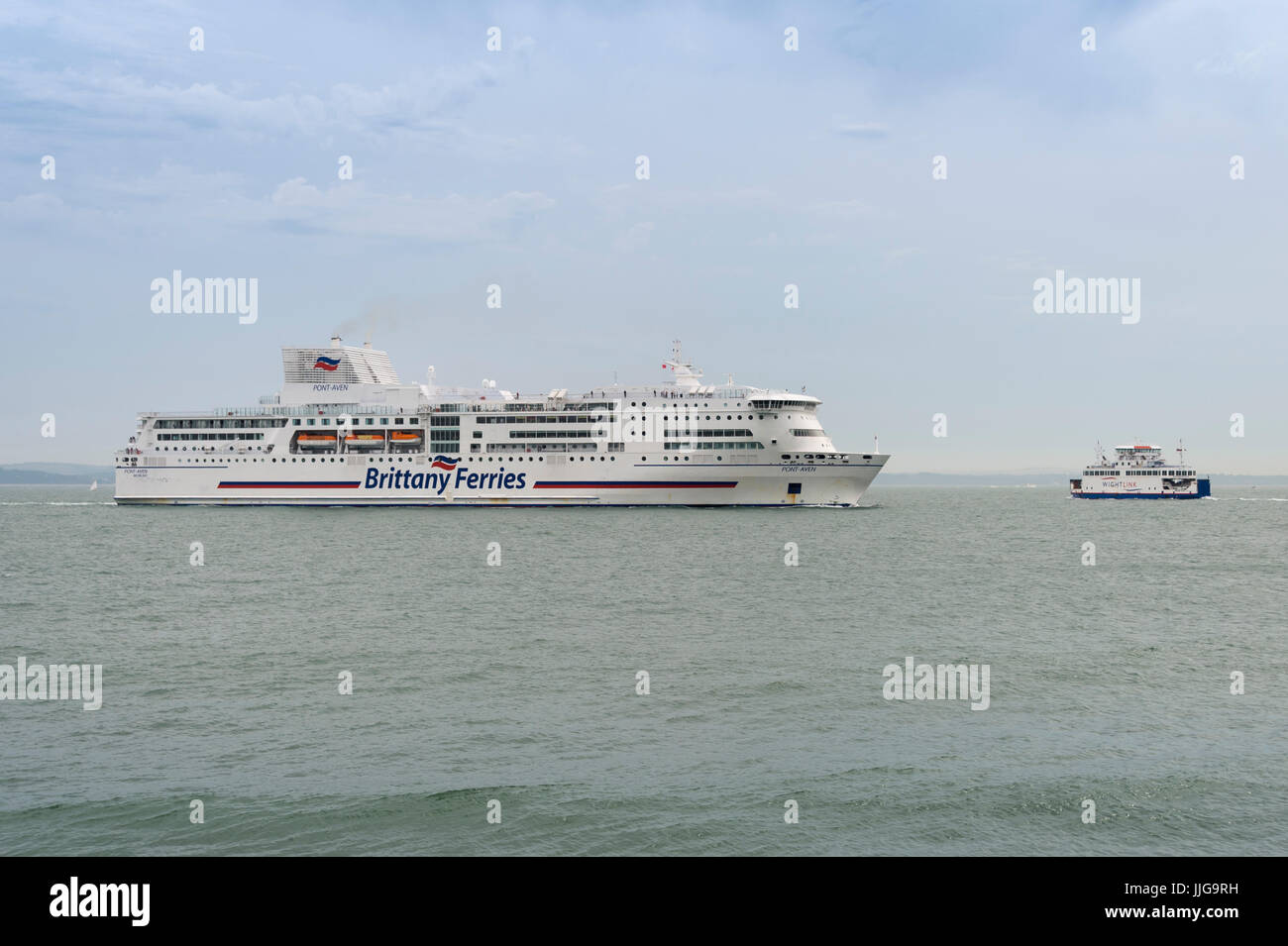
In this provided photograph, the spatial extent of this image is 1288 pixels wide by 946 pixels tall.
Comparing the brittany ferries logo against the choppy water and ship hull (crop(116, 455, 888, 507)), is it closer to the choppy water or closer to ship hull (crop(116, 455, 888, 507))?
ship hull (crop(116, 455, 888, 507))

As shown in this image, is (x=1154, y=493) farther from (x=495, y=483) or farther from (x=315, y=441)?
(x=315, y=441)

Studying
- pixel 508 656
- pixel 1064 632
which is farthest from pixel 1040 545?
pixel 508 656

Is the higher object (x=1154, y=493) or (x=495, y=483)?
(x=495, y=483)

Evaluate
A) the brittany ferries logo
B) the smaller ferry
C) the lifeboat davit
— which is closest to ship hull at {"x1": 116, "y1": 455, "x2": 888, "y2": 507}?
the brittany ferries logo

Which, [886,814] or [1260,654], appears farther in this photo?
[1260,654]

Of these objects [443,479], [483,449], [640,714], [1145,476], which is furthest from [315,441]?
[1145,476]
